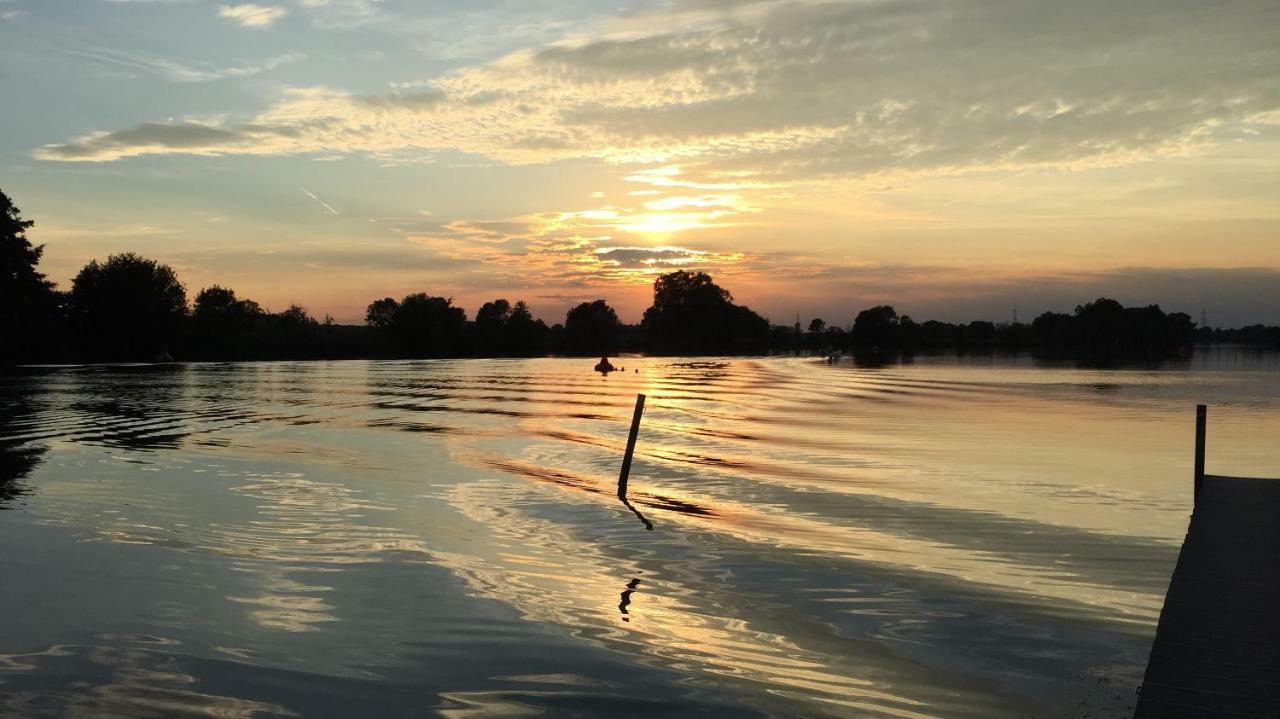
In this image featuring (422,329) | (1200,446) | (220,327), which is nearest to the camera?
(1200,446)

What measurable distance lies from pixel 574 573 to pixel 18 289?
80877 mm

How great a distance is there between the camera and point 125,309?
98.1m

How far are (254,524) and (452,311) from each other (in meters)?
141

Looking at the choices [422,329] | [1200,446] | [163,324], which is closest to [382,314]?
[422,329]

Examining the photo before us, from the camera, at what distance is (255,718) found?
26.6ft

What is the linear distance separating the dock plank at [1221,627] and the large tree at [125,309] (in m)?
106

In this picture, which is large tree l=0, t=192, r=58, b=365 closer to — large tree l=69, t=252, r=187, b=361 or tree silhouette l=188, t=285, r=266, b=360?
large tree l=69, t=252, r=187, b=361

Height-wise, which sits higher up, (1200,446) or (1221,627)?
(1200,446)

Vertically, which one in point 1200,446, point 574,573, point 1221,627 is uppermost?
point 1200,446

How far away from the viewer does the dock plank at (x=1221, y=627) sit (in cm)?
726

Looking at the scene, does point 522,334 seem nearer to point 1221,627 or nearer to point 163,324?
point 163,324

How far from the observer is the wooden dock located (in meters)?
7.25

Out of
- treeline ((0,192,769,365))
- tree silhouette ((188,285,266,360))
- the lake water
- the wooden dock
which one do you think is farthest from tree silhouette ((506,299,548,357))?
the wooden dock

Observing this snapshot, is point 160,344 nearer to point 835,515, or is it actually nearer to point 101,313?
point 101,313
